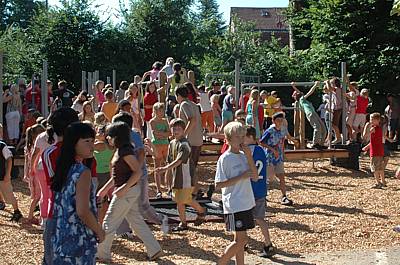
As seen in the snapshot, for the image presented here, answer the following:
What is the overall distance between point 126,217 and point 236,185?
4.93 feet

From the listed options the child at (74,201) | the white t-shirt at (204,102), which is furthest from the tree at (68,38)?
the child at (74,201)

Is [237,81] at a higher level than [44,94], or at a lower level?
higher

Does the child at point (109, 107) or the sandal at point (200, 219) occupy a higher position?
the child at point (109, 107)

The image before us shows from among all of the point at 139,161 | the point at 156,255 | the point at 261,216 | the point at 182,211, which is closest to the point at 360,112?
the point at 182,211

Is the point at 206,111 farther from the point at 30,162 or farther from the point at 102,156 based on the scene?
the point at 102,156

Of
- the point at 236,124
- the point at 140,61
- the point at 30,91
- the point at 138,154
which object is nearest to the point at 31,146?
the point at 138,154

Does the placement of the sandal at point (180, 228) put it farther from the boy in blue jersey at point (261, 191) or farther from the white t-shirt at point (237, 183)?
the white t-shirt at point (237, 183)

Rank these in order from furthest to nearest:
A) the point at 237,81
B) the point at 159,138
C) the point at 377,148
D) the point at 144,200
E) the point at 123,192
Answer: the point at 237,81 → the point at 377,148 → the point at 159,138 → the point at 144,200 → the point at 123,192

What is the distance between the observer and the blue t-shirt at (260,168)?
7.99 metres

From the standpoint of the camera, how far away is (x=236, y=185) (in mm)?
6875

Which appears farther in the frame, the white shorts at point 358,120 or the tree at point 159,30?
the tree at point 159,30

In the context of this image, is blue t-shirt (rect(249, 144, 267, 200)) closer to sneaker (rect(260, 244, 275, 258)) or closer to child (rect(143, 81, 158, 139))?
sneaker (rect(260, 244, 275, 258))

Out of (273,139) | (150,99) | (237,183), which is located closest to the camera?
(237,183)

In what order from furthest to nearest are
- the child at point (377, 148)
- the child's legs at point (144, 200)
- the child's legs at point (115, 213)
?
the child at point (377, 148)
the child's legs at point (144, 200)
the child's legs at point (115, 213)
